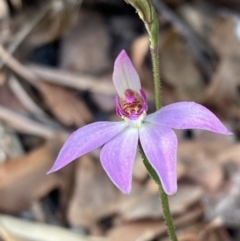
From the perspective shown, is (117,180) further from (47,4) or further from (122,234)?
(47,4)

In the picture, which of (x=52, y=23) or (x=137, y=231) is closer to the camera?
(x=137, y=231)

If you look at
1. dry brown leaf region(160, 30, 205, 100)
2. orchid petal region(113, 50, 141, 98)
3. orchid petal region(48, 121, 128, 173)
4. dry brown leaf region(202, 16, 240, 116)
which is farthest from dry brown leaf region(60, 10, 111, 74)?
orchid petal region(48, 121, 128, 173)

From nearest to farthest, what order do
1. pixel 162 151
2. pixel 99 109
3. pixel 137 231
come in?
pixel 162 151
pixel 137 231
pixel 99 109

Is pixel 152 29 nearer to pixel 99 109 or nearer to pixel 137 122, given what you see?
pixel 137 122

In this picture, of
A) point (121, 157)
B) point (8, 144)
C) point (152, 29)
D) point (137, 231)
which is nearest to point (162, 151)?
point (121, 157)

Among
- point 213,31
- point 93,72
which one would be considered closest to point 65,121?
point 93,72

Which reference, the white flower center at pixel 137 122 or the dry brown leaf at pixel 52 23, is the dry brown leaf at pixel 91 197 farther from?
the white flower center at pixel 137 122

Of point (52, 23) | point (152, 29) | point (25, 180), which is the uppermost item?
point (152, 29)
